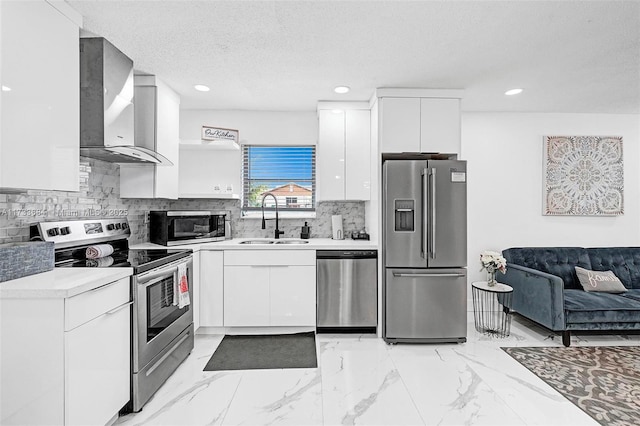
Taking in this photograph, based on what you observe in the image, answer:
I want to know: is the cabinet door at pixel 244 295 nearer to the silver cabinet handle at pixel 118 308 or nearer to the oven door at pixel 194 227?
the oven door at pixel 194 227

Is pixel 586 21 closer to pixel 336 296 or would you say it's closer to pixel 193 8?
pixel 193 8

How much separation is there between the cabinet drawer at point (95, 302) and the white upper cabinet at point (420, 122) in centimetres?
254

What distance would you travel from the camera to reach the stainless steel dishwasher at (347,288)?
3.49m

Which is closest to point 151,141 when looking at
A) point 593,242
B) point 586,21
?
point 586,21

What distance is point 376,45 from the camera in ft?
8.29

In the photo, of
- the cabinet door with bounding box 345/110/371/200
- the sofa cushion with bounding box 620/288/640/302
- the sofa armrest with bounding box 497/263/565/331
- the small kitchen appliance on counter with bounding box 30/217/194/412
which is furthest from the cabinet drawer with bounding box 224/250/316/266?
the sofa cushion with bounding box 620/288/640/302

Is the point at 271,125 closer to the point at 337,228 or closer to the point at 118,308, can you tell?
the point at 337,228

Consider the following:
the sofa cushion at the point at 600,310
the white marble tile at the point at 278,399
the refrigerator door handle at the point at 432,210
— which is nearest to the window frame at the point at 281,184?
the refrigerator door handle at the point at 432,210

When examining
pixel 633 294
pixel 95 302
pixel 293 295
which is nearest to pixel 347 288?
pixel 293 295

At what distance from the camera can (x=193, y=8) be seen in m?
2.08

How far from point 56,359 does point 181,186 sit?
2665mm

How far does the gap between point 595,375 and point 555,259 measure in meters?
1.58

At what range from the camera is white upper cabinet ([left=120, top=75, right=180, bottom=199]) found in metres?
3.17

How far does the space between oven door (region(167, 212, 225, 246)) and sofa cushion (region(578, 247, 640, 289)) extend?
423 cm
